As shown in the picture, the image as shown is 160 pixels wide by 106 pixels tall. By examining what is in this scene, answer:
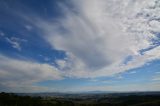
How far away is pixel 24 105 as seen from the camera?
110750mm

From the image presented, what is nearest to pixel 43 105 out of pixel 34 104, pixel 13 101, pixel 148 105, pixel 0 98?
pixel 34 104

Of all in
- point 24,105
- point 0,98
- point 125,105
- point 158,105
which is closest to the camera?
point 24,105

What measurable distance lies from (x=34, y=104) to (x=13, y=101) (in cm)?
1201

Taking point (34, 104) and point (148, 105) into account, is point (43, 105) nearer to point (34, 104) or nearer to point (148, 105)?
point (34, 104)

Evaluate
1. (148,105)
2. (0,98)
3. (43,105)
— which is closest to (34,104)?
(43,105)

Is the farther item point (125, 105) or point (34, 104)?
point (125, 105)

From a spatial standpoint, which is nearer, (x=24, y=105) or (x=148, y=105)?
(x=24, y=105)

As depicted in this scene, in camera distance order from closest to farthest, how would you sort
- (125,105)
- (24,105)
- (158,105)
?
(24,105)
(158,105)
(125,105)

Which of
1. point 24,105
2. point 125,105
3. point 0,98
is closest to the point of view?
point 24,105

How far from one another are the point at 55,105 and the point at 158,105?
79.1 metres

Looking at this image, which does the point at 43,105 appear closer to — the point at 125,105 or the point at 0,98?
the point at 0,98

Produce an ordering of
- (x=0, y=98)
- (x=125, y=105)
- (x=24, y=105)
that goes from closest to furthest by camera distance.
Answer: (x=24, y=105), (x=0, y=98), (x=125, y=105)

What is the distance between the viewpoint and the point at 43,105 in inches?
4599

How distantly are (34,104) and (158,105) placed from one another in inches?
3635
